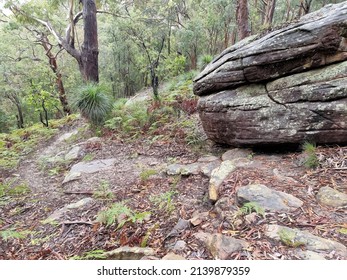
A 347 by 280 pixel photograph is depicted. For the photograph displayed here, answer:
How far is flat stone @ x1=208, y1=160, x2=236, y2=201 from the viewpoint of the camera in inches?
124

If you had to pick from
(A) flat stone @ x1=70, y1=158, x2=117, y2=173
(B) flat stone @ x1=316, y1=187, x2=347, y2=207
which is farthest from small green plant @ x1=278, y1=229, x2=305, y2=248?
(A) flat stone @ x1=70, y1=158, x2=117, y2=173

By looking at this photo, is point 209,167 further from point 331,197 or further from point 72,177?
point 72,177

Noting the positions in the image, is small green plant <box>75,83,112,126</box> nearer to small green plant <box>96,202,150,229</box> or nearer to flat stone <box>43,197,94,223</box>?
flat stone <box>43,197,94,223</box>

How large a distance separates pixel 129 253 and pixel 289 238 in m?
1.44

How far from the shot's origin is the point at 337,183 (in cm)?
281

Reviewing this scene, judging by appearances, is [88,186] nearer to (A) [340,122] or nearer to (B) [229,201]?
(B) [229,201]

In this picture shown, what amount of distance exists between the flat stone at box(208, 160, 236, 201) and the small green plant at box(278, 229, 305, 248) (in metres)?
1.02


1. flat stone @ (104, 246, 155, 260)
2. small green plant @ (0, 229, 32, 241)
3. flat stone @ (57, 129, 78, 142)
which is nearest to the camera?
flat stone @ (104, 246, 155, 260)

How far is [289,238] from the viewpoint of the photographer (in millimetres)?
2055

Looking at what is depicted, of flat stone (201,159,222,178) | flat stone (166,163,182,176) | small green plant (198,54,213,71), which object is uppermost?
small green plant (198,54,213,71)

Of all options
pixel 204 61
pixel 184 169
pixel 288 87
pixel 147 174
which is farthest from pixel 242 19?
pixel 147 174
